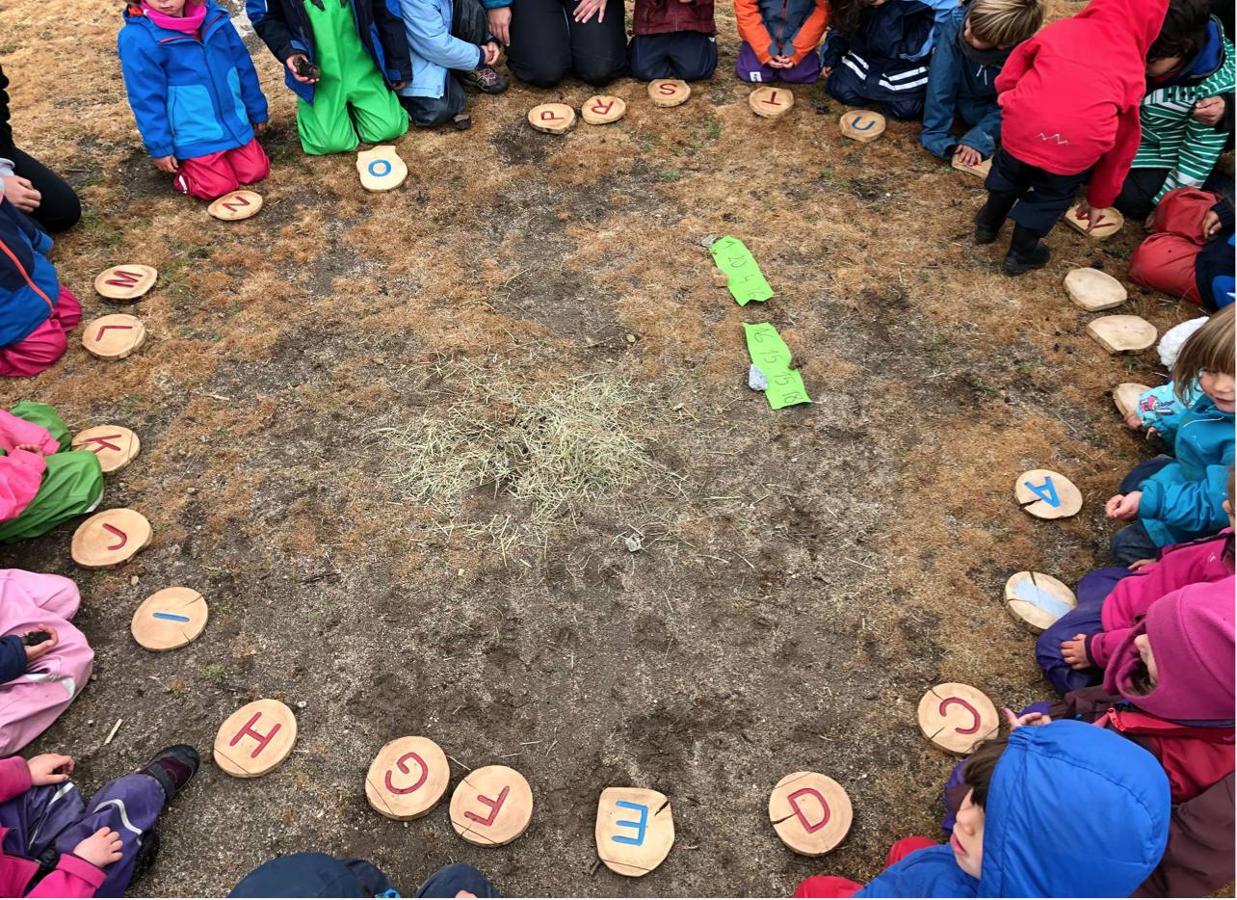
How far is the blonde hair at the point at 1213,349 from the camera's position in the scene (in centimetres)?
268

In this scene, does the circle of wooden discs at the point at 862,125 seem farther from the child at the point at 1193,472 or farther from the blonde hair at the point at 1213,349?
the blonde hair at the point at 1213,349

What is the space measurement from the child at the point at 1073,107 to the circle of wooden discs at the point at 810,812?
2.99 metres

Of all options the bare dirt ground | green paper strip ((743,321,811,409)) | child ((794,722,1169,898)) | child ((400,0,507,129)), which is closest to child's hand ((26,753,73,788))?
the bare dirt ground

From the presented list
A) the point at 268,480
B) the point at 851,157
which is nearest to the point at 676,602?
the point at 268,480

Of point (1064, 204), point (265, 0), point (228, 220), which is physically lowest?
point (228, 220)

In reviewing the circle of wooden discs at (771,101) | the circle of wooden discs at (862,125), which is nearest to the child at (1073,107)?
the circle of wooden discs at (862,125)

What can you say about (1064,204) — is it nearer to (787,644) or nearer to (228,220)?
(787,644)

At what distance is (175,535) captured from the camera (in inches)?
137

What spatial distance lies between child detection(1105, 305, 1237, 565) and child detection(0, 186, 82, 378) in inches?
184

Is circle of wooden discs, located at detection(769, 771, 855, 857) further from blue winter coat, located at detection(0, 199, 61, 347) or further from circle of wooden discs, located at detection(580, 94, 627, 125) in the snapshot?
circle of wooden discs, located at detection(580, 94, 627, 125)

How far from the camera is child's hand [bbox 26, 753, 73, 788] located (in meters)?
2.69

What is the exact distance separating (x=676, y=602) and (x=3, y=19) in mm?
6914

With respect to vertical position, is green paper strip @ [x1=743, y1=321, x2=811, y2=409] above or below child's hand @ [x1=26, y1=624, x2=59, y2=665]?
below

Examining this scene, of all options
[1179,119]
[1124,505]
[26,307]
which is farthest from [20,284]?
[1179,119]
